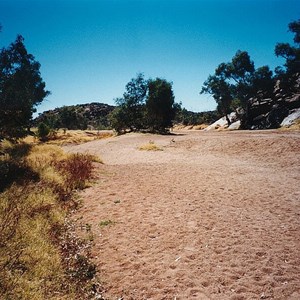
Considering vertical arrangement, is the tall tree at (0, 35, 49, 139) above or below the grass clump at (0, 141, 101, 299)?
above

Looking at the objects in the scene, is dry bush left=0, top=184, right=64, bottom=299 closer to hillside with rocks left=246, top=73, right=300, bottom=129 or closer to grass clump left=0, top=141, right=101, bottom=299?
grass clump left=0, top=141, right=101, bottom=299

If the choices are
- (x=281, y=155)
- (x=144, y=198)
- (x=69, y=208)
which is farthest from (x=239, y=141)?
(x=69, y=208)

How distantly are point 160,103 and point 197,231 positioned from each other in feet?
110

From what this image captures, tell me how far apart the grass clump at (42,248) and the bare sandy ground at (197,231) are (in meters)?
0.48

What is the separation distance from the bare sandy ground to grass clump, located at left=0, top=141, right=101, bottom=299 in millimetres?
482

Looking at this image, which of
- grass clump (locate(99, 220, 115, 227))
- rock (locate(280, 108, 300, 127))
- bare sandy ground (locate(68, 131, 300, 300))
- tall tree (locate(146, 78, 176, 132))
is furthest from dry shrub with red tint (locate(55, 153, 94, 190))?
rock (locate(280, 108, 300, 127))

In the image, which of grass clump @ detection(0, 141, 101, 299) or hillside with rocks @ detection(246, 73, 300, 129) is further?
hillside with rocks @ detection(246, 73, 300, 129)

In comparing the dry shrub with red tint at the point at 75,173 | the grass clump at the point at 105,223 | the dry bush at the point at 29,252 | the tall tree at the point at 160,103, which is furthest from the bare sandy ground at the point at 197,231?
the tall tree at the point at 160,103

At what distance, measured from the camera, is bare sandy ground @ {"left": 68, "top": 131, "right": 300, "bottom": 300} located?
4.74 m

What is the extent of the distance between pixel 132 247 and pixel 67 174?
7050 mm

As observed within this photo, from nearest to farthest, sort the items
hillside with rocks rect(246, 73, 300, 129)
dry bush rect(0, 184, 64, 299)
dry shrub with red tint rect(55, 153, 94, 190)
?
dry bush rect(0, 184, 64, 299)
dry shrub with red tint rect(55, 153, 94, 190)
hillside with rocks rect(246, 73, 300, 129)

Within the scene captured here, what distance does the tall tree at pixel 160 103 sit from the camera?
39.1m

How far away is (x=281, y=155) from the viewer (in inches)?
671

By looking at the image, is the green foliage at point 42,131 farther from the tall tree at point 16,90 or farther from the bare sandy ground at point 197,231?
the bare sandy ground at point 197,231
